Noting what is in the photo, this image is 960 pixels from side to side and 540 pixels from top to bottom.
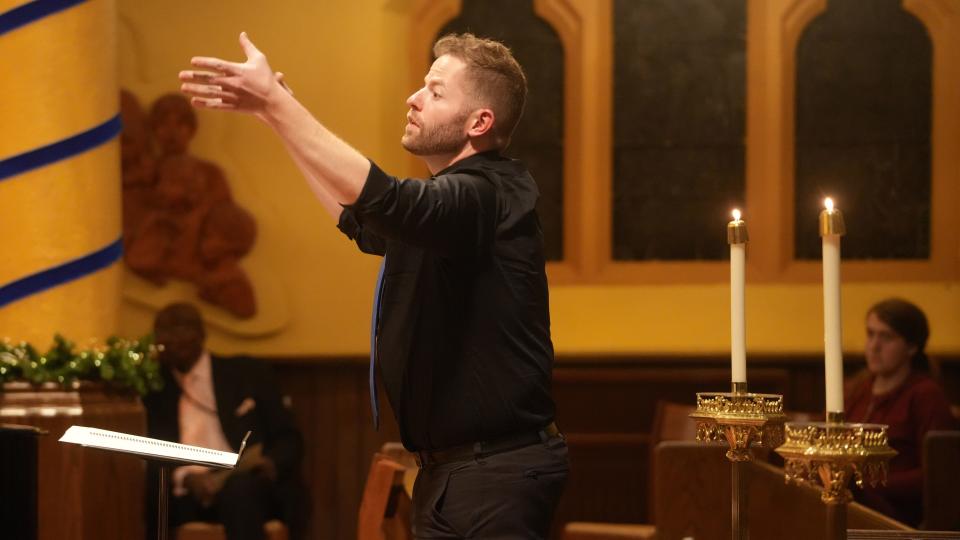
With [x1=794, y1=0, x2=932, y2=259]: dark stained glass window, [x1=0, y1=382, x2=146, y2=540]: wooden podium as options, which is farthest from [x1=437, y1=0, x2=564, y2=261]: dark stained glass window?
[x1=0, y1=382, x2=146, y2=540]: wooden podium

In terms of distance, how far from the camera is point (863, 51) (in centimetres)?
706

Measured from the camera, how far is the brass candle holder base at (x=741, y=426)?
244cm

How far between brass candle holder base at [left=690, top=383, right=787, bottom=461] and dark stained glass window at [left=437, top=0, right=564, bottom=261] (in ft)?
15.1

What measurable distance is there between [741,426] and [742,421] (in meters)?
0.02

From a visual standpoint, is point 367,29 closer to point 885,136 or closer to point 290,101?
point 885,136

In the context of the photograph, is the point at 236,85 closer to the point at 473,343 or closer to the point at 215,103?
the point at 215,103

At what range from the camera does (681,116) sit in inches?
279

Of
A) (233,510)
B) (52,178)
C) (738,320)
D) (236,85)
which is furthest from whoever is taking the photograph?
(233,510)

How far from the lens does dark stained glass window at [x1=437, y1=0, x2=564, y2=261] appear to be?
280 inches

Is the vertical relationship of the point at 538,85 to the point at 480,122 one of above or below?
above

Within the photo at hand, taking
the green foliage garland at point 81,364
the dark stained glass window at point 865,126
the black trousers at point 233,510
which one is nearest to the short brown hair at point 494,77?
the green foliage garland at point 81,364

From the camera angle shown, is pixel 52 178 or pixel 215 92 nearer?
pixel 215 92

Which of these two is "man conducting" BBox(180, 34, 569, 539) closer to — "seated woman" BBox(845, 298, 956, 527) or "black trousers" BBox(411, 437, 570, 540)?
"black trousers" BBox(411, 437, 570, 540)

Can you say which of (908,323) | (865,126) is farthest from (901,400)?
(865,126)
